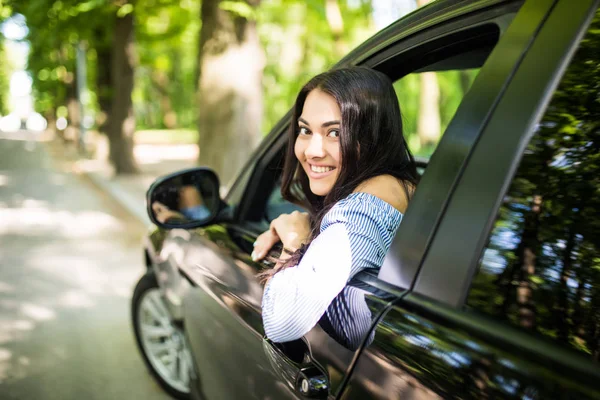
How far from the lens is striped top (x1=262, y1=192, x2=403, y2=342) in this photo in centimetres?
142

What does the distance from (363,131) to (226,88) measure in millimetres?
5866

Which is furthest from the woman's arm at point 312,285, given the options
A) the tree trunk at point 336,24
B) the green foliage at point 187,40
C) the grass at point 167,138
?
the grass at point 167,138

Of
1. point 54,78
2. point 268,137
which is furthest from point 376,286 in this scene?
point 54,78

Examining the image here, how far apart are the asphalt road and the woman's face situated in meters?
2.25

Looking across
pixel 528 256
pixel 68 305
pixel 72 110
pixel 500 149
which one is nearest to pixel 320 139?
pixel 500 149

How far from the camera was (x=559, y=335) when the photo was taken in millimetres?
1136

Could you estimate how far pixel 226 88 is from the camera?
7.32m

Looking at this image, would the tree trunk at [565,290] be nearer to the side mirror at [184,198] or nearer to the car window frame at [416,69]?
the car window frame at [416,69]

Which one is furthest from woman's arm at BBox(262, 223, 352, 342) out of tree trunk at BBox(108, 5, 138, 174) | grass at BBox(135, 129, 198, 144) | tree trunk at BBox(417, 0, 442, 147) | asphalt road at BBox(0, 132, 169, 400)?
grass at BBox(135, 129, 198, 144)

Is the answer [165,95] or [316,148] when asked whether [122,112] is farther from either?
[165,95]

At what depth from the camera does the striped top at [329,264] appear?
1421mm

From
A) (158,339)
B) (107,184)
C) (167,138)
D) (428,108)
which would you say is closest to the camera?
(158,339)

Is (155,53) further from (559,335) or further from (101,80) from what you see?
(559,335)

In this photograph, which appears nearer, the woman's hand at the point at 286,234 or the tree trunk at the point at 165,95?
the woman's hand at the point at 286,234
